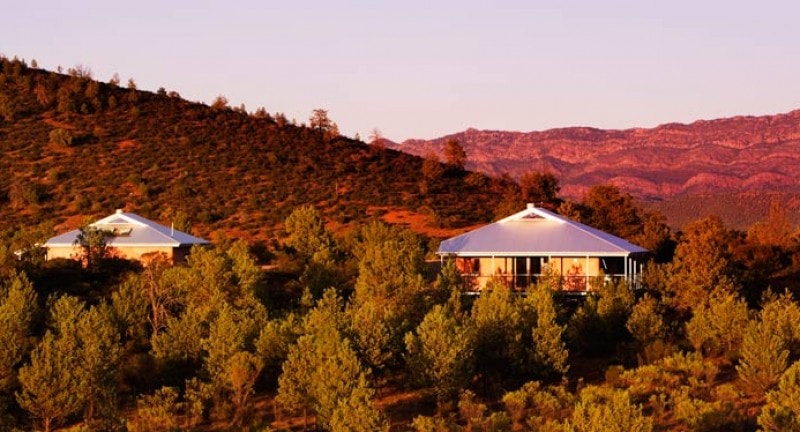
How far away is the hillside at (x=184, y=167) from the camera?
77.9 meters

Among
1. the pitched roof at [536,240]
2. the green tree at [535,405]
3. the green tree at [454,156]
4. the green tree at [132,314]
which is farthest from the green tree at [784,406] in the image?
the green tree at [454,156]

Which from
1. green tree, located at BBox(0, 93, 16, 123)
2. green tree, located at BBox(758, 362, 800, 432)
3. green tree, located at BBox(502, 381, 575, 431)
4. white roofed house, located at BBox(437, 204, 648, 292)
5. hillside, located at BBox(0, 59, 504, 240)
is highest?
green tree, located at BBox(0, 93, 16, 123)

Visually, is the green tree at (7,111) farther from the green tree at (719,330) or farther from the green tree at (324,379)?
the green tree at (719,330)

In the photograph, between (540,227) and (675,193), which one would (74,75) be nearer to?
(540,227)

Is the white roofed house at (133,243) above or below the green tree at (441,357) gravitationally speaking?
above

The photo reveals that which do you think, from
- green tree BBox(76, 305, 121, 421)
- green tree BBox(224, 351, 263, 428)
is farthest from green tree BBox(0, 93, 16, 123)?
green tree BBox(224, 351, 263, 428)

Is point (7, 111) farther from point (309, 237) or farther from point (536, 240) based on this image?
point (536, 240)

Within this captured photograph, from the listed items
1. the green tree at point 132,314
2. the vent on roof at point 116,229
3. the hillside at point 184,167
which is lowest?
the green tree at point 132,314

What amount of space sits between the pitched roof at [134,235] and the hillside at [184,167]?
12867 mm

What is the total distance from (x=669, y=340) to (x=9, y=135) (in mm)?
62319

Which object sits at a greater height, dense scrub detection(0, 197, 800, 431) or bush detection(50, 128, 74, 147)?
bush detection(50, 128, 74, 147)

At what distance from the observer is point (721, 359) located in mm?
40875

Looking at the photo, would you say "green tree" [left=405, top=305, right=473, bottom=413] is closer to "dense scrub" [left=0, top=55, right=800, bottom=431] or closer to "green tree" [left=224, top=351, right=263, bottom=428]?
"dense scrub" [left=0, top=55, right=800, bottom=431]

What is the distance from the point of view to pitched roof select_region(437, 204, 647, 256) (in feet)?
163
